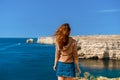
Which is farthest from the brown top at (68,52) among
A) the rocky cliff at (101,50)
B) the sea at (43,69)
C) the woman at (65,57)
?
the rocky cliff at (101,50)

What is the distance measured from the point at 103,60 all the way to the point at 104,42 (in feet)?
16.4

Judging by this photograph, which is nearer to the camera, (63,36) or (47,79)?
(63,36)

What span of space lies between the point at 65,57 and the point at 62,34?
535 millimetres

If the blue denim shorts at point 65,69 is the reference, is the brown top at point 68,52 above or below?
above

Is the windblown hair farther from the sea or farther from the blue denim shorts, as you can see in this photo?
the sea

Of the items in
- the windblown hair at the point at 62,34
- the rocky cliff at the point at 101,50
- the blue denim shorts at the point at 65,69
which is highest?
the windblown hair at the point at 62,34

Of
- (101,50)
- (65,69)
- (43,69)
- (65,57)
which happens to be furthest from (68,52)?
(101,50)

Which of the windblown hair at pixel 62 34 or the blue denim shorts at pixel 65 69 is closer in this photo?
the windblown hair at pixel 62 34

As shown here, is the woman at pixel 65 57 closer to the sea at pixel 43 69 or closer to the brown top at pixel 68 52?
the brown top at pixel 68 52

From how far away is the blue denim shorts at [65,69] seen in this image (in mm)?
8289

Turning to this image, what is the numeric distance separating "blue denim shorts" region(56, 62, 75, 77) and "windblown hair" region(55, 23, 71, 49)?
1.32 ft

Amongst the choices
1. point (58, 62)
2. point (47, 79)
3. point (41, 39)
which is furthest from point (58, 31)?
point (41, 39)

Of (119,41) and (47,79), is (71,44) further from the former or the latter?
(119,41)

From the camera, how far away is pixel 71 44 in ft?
27.3
